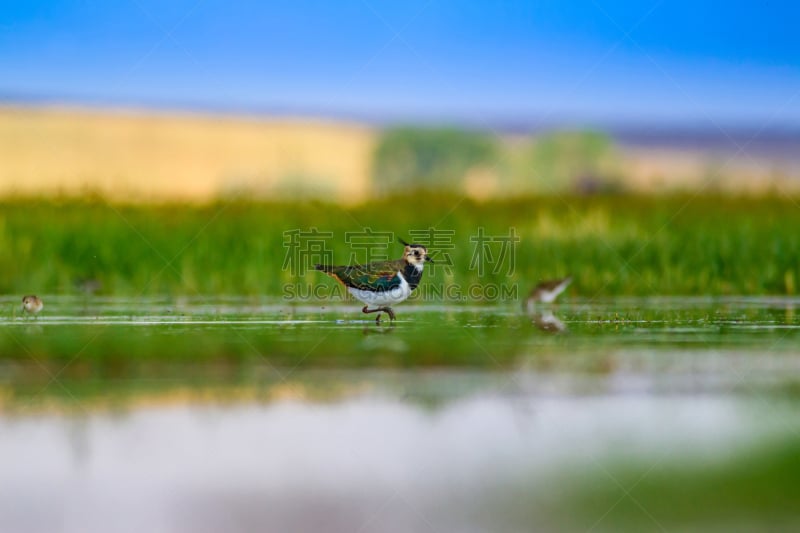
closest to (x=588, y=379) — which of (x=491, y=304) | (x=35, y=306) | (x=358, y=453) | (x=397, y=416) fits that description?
(x=397, y=416)

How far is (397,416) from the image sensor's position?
20.4 feet

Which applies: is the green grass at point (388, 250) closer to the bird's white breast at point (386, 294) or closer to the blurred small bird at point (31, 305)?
the blurred small bird at point (31, 305)

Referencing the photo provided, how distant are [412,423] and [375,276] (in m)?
3.23

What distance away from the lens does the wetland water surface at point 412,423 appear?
4918mm

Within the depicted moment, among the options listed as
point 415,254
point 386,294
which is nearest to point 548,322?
point 415,254

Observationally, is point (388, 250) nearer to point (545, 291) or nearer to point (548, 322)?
point (545, 291)

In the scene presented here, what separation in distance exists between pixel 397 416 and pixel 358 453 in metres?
0.74

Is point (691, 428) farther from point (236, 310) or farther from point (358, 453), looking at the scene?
point (236, 310)

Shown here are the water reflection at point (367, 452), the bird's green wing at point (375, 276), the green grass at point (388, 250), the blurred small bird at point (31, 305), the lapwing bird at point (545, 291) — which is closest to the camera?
the water reflection at point (367, 452)

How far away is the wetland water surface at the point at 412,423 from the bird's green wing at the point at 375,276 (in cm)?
40

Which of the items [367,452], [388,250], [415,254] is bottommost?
[367,452]

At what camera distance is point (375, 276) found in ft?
30.1

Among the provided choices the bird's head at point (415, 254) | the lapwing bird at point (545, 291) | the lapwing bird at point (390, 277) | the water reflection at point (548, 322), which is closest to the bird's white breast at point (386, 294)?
the lapwing bird at point (390, 277)

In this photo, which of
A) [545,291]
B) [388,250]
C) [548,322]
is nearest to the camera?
[548,322]
